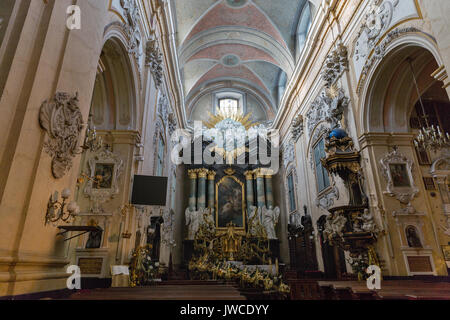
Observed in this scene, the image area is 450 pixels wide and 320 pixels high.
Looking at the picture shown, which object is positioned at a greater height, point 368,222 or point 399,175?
point 399,175

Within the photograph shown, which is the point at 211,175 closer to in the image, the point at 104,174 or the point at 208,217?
the point at 208,217

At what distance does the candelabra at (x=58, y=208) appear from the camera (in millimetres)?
3256

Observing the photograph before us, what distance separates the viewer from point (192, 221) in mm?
15820

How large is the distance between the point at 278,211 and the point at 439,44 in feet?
41.0

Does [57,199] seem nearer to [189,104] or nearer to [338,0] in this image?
[338,0]

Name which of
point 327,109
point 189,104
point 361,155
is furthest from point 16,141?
point 189,104

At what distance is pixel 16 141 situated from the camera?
2859 mm

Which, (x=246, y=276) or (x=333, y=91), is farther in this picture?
(x=333, y=91)

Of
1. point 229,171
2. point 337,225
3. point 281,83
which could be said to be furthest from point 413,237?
point 281,83

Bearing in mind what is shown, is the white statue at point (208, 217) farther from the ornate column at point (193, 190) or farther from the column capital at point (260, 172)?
the column capital at point (260, 172)

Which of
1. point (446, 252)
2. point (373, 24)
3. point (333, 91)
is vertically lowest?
point (446, 252)

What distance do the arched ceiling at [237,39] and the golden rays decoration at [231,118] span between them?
1.80 metres

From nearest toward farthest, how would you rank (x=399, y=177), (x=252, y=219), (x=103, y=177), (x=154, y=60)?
(x=103, y=177)
(x=399, y=177)
(x=154, y=60)
(x=252, y=219)

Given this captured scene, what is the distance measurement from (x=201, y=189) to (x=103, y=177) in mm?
10523
